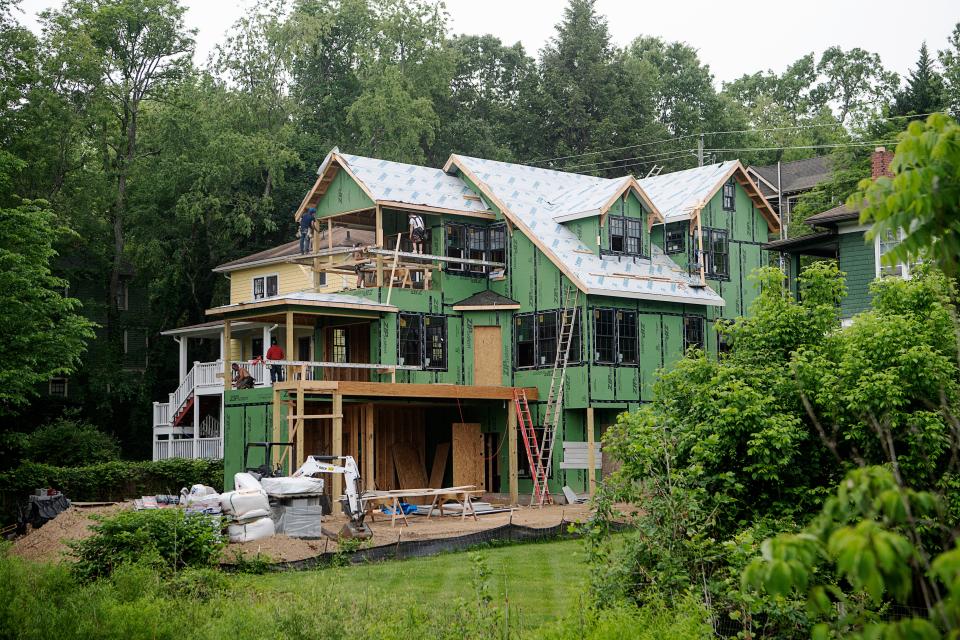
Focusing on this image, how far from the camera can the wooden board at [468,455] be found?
112 ft

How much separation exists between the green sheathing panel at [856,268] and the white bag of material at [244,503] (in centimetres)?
A: 1733

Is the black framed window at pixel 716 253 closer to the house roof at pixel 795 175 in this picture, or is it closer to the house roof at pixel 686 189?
the house roof at pixel 686 189

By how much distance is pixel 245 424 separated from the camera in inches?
1262

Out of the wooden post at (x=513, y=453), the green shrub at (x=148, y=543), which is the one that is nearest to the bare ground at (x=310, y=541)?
the green shrub at (x=148, y=543)

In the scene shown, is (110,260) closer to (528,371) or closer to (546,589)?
(528,371)

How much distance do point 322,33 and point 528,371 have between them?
88.8ft

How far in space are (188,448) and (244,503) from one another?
19452 millimetres

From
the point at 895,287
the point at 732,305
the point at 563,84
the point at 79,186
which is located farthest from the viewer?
the point at 563,84

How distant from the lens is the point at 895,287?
667 inches

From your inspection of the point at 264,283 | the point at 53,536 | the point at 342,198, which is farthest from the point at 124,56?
the point at 53,536

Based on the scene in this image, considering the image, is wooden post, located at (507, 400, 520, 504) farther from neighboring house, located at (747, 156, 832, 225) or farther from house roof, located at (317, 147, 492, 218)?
neighboring house, located at (747, 156, 832, 225)

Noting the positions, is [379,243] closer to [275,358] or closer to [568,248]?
[275,358]

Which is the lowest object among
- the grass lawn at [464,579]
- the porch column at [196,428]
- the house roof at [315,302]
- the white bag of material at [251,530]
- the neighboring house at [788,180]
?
the grass lawn at [464,579]

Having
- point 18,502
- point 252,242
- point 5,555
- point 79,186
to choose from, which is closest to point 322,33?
point 252,242
